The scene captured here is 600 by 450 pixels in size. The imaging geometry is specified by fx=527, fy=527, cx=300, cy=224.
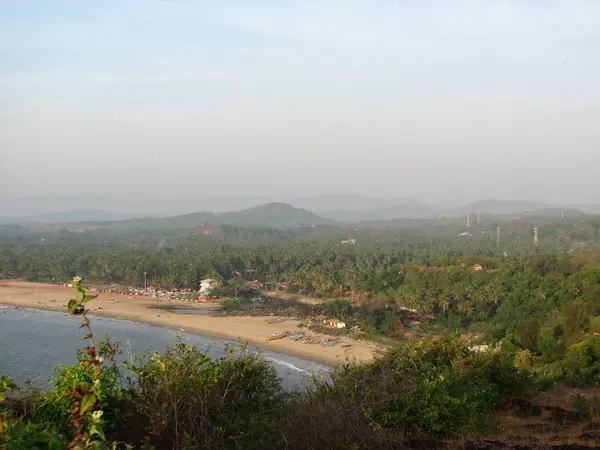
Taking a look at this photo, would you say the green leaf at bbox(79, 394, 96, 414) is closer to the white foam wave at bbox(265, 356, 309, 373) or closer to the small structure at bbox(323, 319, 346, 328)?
the white foam wave at bbox(265, 356, 309, 373)

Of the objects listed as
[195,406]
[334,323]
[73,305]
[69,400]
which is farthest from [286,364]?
[73,305]

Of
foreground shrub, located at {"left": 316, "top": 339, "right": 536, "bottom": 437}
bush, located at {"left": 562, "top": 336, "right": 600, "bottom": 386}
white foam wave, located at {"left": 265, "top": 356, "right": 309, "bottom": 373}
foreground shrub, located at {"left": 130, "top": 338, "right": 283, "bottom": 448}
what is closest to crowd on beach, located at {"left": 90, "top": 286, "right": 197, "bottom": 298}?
white foam wave, located at {"left": 265, "top": 356, "right": 309, "bottom": 373}

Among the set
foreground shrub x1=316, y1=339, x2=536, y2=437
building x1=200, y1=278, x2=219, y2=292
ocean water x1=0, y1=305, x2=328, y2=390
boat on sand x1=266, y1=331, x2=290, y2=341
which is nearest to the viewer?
foreground shrub x1=316, y1=339, x2=536, y2=437

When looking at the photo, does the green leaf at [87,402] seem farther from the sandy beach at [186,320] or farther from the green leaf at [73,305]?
the sandy beach at [186,320]

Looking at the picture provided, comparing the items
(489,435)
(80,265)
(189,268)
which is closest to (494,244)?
(189,268)

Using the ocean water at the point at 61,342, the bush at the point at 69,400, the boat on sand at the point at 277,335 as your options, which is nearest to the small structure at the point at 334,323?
the boat on sand at the point at 277,335

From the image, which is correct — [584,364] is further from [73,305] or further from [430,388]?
[73,305]
